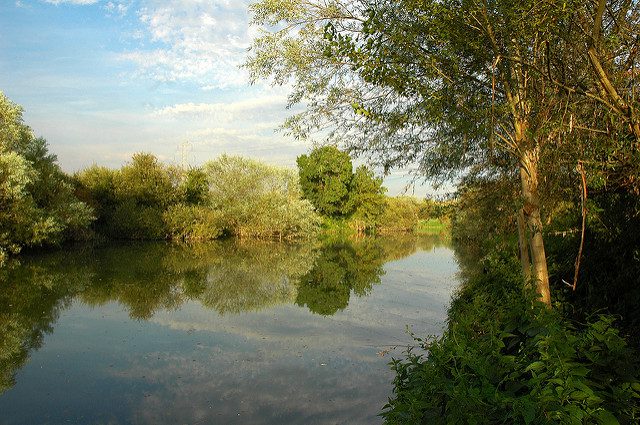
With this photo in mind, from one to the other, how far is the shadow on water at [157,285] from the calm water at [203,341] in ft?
0.21

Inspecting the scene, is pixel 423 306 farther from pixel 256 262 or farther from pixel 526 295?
pixel 256 262

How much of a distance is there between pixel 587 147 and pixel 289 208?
43223mm

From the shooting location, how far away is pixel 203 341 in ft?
36.6

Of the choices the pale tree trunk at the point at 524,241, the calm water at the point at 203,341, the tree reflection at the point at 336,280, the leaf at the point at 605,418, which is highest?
the pale tree trunk at the point at 524,241

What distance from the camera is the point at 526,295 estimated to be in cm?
600

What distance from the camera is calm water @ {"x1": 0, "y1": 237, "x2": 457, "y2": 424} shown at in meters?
7.28

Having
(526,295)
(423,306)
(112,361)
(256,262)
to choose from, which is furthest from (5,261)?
(526,295)

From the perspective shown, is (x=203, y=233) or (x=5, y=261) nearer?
(x=5, y=261)

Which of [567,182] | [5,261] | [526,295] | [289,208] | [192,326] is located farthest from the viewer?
[289,208]

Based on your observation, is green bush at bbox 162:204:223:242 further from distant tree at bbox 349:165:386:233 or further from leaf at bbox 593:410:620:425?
leaf at bbox 593:410:620:425

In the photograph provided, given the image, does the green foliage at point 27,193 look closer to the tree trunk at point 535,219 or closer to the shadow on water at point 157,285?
the shadow on water at point 157,285

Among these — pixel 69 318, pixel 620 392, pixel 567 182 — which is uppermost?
pixel 567 182

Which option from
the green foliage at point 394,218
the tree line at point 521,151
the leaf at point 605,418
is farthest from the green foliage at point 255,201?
the leaf at point 605,418

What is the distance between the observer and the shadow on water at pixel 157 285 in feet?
41.5
